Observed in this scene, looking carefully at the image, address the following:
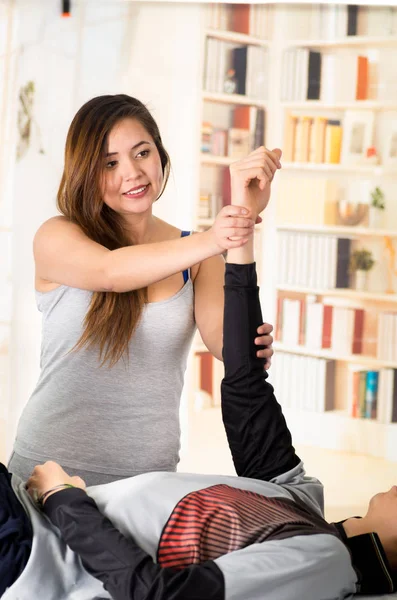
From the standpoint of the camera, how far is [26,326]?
3938mm

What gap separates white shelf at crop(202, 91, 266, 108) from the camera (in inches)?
163

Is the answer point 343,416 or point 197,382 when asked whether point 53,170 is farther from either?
point 343,416

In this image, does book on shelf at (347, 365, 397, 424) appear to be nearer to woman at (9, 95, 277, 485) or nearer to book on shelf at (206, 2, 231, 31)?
book on shelf at (206, 2, 231, 31)

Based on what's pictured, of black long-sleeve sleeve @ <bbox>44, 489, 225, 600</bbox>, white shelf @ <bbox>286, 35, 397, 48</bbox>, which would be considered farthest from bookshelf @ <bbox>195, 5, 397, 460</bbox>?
black long-sleeve sleeve @ <bbox>44, 489, 225, 600</bbox>

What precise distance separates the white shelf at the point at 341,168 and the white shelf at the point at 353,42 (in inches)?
24.2

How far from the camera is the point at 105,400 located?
168 cm

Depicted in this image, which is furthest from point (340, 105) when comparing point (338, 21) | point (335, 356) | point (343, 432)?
point (343, 432)

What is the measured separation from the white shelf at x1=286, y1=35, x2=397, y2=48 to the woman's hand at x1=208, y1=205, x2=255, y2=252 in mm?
2768

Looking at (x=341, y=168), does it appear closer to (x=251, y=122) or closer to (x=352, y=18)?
(x=251, y=122)

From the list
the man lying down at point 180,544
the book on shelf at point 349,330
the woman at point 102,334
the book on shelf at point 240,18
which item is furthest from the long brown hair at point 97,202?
the book on shelf at point 240,18

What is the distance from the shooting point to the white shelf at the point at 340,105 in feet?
13.0

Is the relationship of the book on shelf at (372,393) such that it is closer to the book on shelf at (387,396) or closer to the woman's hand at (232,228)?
the book on shelf at (387,396)

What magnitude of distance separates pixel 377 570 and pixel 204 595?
18.5 inches

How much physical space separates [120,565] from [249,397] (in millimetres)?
544
